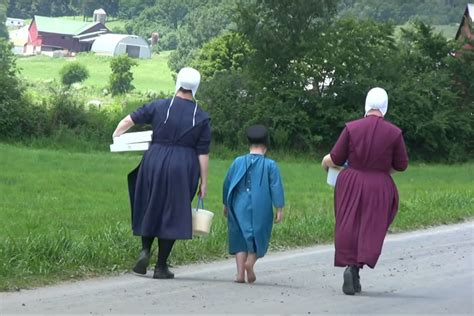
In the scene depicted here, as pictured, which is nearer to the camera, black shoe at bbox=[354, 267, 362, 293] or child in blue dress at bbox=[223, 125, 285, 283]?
black shoe at bbox=[354, 267, 362, 293]

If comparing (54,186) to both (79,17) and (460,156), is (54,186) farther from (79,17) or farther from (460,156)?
(79,17)

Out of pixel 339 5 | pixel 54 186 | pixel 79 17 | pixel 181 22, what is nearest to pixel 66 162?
pixel 54 186

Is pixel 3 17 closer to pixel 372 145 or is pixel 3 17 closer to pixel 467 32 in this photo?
pixel 467 32

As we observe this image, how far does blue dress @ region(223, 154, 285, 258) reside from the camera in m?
9.69

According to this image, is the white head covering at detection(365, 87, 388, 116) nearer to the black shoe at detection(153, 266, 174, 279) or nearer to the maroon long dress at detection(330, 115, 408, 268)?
the maroon long dress at detection(330, 115, 408, 268)

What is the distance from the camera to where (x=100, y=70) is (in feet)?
319

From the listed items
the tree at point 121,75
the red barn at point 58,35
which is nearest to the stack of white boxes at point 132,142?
the tree at point 121,75

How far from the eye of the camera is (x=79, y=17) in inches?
5669

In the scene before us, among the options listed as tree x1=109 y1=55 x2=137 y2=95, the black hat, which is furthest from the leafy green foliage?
the black hat

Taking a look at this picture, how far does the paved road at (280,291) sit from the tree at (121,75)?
64.1 metres

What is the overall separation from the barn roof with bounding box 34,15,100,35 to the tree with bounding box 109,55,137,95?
101 feet

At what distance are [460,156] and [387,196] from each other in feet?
112

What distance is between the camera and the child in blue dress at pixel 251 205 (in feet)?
31.8

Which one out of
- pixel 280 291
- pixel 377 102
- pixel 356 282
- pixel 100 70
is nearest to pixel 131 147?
pixel 280 291
